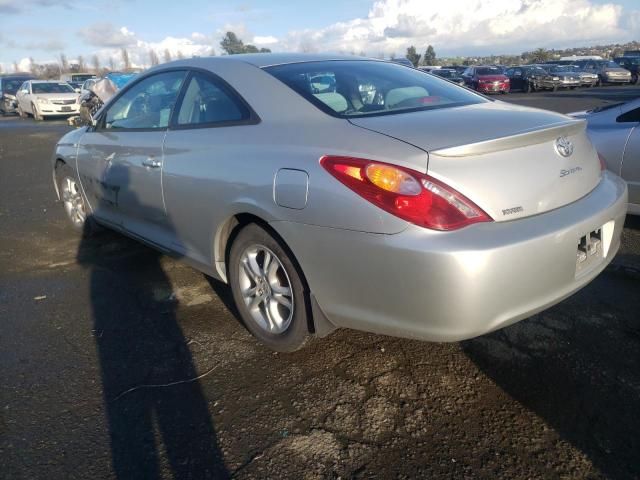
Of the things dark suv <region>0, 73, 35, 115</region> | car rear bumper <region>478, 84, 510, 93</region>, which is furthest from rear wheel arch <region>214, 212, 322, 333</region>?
dark suv <region>0, 73, 35, 115</region>

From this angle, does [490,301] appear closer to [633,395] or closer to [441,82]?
[633,395]

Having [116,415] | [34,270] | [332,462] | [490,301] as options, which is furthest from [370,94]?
[34,270]

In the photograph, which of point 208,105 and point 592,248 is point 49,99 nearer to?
point 208,105

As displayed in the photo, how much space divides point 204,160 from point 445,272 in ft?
5.20

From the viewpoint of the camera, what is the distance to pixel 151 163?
334 centimetres

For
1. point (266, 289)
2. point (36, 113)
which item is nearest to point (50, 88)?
point (36, 113)

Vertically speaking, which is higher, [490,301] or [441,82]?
[441,82]

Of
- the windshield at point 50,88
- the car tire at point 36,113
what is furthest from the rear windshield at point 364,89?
the windshield at point 50,88

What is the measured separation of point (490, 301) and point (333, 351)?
1.07 metres

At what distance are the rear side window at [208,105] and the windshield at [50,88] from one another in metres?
21.1

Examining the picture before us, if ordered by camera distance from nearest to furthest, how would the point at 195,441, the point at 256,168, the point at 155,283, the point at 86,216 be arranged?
the point at 195,441
the point at 256,168
the point at 155,283
the point at 86,216

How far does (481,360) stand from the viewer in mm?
2662

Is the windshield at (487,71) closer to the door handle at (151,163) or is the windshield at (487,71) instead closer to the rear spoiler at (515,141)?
the door handle at (151,163)

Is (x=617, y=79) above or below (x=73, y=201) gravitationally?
above
